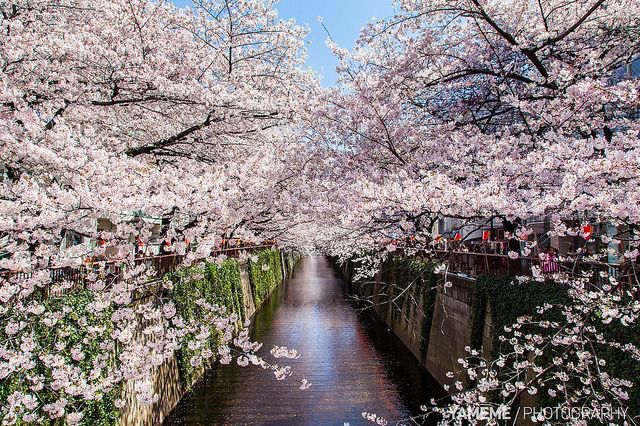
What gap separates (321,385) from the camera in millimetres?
14039

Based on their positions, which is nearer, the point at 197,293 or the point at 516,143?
the point at 516,143

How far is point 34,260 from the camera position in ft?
19.3

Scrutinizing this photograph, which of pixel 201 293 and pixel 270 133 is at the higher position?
pixel 270 133

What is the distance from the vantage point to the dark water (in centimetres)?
1179

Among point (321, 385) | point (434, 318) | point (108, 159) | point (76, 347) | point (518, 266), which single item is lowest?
point (321, 385)

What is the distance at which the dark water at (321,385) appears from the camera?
11.8 meters

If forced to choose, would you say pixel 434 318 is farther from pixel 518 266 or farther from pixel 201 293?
pixel 201 293

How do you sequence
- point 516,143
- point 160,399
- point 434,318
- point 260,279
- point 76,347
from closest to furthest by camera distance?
point 76,347 → point 516,143 → point 160,399 → point 434,318 → point 260,279

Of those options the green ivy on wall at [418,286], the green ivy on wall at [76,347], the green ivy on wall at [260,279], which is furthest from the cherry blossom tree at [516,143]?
the green ivy on wall at [260,279]

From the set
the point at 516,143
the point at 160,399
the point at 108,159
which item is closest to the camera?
the point at 108,159

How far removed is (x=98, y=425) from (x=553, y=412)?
272 inches

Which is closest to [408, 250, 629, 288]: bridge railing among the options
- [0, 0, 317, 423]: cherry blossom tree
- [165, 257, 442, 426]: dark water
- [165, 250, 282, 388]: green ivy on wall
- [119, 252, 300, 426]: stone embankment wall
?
[165, 257, 442, 426]: dark water

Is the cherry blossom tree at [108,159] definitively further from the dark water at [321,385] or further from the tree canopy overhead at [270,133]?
the dark water at [321,385]

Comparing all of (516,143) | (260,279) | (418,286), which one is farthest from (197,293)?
(260,279)
